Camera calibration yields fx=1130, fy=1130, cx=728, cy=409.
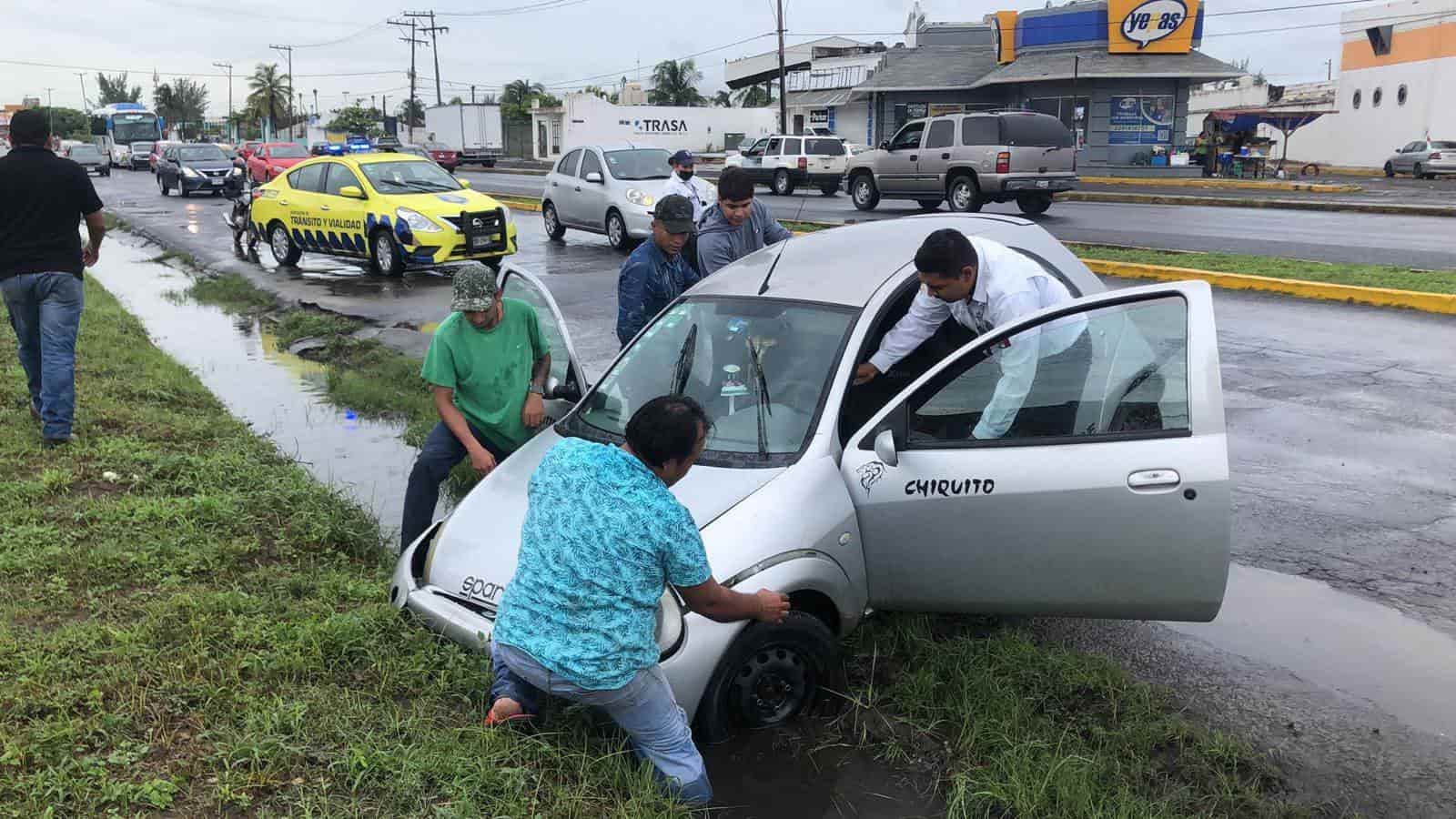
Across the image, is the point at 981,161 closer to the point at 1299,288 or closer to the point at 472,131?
the point at 1299,288

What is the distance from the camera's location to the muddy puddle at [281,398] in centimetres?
→ 700

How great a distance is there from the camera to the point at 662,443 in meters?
2.95

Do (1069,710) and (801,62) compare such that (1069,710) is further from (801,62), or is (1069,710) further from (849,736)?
(801,62)

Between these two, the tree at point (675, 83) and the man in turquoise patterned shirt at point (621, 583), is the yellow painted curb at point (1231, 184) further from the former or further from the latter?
the tree at point (675, 83)

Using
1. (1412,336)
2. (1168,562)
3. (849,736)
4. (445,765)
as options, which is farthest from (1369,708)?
(1412,336)

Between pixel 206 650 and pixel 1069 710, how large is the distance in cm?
302

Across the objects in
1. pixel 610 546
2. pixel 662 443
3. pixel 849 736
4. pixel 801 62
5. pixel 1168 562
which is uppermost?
pixel 801 62

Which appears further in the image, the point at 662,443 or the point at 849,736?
the point at 849,736

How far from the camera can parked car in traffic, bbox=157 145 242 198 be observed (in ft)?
114

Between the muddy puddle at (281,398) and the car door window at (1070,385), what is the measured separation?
333 cm

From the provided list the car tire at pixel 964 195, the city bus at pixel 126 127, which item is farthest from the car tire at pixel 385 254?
the city bus at pixel 126 127

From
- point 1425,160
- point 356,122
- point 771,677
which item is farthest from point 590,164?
point 356,122

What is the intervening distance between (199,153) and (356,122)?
5362cm

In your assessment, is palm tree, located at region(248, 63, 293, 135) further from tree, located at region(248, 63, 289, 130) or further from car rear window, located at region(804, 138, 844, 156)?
car rear window, located at region(804, 138, 844, 156)
